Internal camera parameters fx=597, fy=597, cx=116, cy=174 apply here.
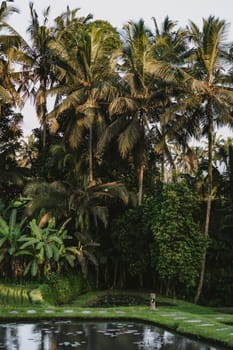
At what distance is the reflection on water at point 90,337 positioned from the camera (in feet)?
32.9

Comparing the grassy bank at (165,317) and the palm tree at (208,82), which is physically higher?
the palm tree at (208,82)

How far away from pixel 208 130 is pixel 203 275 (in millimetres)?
5306

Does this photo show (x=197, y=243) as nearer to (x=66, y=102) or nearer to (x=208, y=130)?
(x=208, y=130)

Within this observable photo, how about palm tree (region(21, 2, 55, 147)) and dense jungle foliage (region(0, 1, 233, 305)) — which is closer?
dense jungle foliage (region(0, 1, 233, 305))

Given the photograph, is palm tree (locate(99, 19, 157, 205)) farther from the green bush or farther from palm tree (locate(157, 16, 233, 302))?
the green bush

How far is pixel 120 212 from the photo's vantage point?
24375 mm

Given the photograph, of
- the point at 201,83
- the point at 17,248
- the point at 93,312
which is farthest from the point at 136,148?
the point at 93,312

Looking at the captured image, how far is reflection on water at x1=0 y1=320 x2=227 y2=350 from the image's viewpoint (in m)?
10.0

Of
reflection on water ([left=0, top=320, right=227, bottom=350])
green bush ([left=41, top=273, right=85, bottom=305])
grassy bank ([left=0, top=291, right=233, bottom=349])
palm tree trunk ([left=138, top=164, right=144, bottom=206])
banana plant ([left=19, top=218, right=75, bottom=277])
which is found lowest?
reflection on water ([left=0, top=320, right=227, bottom=350])

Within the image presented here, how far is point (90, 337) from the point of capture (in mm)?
11047

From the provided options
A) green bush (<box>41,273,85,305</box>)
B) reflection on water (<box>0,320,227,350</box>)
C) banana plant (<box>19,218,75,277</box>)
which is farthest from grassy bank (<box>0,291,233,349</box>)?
banana plant (<box>19,218,75,277</box>)

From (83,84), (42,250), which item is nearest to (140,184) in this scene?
(83,84)

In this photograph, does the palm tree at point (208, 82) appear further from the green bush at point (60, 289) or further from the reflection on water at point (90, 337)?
the reflection on water at point (90, 337)

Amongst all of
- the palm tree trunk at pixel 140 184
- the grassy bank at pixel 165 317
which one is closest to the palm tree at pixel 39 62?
the palm tree trunk at pixel 140 184
